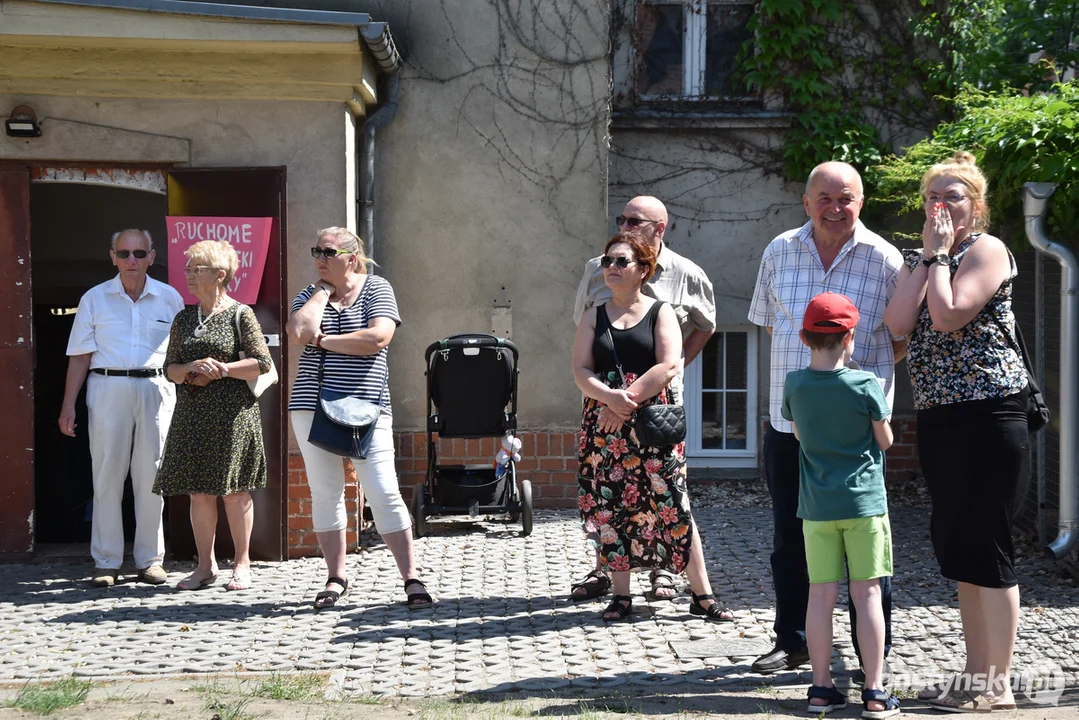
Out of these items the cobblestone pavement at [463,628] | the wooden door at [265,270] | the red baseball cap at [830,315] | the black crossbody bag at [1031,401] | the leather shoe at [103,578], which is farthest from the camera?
the wooden door at [265,270]

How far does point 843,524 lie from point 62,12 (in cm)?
515

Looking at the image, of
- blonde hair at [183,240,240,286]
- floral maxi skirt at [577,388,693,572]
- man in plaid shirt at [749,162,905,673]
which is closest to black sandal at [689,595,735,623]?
floral maxi skirt at [577,388,693,572]

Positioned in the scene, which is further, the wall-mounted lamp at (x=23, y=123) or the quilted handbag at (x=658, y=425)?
the wall-mounted lamp at (x=23, y=123)

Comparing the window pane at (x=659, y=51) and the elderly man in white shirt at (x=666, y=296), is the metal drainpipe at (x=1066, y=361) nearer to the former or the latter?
the elderly man in white shirt at (x=666, y=296)

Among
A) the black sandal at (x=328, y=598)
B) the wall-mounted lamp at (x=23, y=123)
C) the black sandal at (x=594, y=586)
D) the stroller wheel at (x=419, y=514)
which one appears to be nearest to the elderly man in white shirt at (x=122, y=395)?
the wall-mounted lamp at (x=23, y=123)

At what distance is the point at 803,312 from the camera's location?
522 cm

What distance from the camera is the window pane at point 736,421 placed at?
1066 cm

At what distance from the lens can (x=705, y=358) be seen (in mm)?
10766

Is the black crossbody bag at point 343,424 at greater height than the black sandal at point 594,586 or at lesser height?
greater

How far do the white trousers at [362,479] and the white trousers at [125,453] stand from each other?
48.2 inches

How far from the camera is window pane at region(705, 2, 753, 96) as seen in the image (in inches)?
411

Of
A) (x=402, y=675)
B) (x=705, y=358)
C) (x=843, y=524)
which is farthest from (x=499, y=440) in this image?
(x=843, y=524)

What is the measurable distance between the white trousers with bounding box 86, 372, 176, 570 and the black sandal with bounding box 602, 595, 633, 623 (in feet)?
9.21

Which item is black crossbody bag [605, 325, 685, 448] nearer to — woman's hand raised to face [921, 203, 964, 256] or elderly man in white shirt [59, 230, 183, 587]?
woman's hand raised to face [921, 203, 964, 256]
